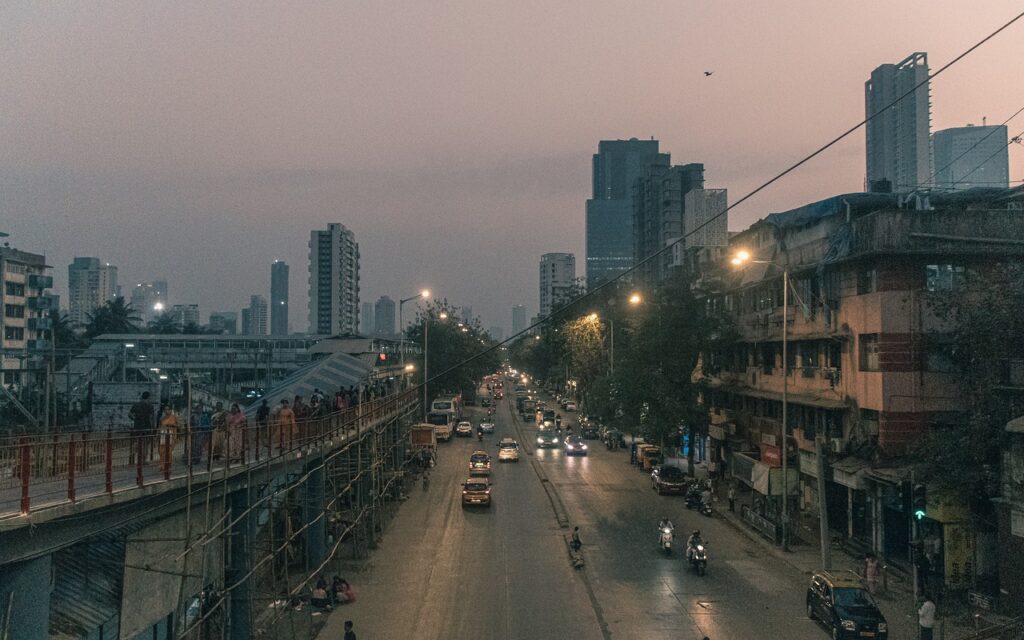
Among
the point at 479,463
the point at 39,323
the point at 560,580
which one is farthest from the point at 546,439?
the point at 39,323

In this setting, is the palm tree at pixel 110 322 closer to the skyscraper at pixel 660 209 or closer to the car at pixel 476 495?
the skyscraper at pixel 660 209

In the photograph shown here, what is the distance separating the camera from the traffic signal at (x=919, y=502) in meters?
22.9

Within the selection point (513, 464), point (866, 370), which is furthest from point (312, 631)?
point (513, 464)

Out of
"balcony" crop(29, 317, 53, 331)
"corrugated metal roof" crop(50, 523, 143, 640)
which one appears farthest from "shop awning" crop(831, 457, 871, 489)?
"balcony" crop(29, 317, 53, 331)

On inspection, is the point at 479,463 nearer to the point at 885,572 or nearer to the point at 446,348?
the point at 885,572

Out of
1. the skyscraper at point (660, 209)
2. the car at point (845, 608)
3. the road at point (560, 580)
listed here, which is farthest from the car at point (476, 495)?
the skyscraper at point (660, 209)

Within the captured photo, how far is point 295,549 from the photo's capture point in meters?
27.2

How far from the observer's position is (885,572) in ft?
82.9

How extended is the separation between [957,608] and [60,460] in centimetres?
2404

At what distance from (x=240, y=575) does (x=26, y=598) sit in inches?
325

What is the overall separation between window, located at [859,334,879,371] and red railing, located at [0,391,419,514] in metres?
21.0

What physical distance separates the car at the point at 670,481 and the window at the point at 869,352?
14.9 m

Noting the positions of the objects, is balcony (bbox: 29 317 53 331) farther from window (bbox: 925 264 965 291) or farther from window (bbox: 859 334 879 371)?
window (bbox: 925 264 965 291)

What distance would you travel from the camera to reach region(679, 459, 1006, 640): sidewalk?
20.7 meters
